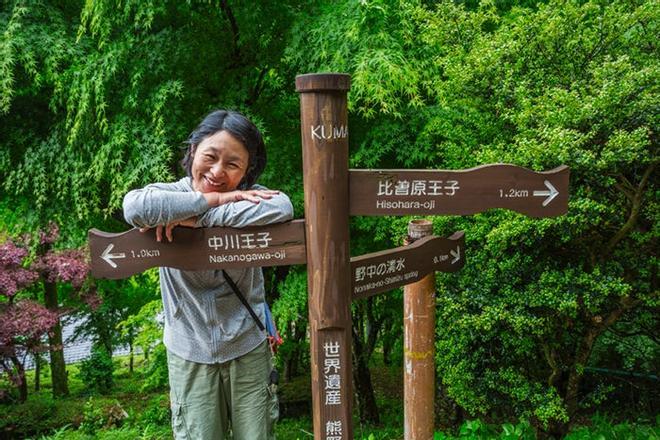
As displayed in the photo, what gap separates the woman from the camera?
80.5 inches

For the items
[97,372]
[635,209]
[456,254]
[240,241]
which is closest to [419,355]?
[456,254]

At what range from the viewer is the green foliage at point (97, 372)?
32.8 feet

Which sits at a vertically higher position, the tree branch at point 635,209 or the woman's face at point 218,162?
the woman's face at point 218,162

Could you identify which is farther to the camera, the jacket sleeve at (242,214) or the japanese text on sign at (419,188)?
the japanese text on sign at (419,188)

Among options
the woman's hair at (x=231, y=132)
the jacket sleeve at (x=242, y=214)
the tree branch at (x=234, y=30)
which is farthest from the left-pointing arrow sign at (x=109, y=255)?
the tree branch at (x=234, y=30)

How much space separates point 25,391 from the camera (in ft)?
29.8

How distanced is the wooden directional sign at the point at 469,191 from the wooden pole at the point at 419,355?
2.39 feet

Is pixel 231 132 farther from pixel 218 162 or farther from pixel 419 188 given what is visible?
pixel 419 188

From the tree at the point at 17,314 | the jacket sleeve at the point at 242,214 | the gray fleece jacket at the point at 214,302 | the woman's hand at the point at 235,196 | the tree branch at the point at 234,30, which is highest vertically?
the tree branch at the point at 234,30

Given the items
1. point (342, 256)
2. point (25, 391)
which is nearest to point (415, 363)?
point (342, 256)

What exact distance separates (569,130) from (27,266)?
22.9 ft

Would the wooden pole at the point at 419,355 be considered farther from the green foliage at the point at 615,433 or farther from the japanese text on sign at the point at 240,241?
the green foliage at the point at 615,433

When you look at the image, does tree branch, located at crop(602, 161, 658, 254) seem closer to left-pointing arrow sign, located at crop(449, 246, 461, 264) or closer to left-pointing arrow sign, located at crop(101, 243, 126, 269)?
left-pointing arrow sign, located at crop(449, 246, 461, 264)

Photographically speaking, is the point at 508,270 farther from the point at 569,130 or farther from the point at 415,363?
the point at 415,363
